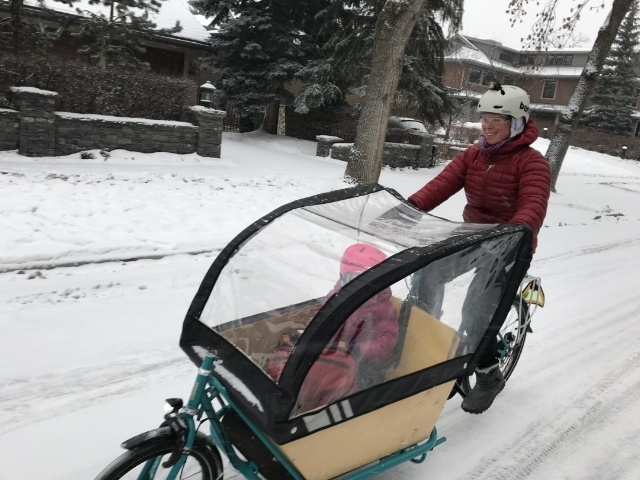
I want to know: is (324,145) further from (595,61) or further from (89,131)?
(595,61)

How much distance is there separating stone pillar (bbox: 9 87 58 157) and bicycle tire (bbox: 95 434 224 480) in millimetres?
8678

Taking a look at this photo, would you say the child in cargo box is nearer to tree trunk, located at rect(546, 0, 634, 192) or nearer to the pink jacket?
the pink jacket

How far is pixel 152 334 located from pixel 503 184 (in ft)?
9.05

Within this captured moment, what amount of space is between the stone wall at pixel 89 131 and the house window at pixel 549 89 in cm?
4408

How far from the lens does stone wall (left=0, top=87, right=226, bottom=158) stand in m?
9.29

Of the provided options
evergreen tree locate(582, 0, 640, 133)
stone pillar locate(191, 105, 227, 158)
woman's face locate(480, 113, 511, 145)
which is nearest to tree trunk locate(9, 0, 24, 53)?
stone pillar locate(191, 105, 227, 158)

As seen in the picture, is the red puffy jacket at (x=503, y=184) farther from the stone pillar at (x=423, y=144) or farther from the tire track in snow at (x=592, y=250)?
the stone pillar at (x=423, y=144)

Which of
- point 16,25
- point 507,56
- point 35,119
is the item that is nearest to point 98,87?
point 35,119

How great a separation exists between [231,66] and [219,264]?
52.2 feet

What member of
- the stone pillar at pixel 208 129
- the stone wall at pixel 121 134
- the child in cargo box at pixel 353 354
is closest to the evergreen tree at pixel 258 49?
the stone pillar at pixel 208 129

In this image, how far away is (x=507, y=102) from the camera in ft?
10.0

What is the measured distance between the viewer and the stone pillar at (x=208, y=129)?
11492 mm

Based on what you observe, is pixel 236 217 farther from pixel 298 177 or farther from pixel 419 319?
pixel 419 319

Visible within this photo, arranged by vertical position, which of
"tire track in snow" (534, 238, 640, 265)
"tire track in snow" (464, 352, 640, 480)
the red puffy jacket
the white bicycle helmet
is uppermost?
the white bicycle helmet
